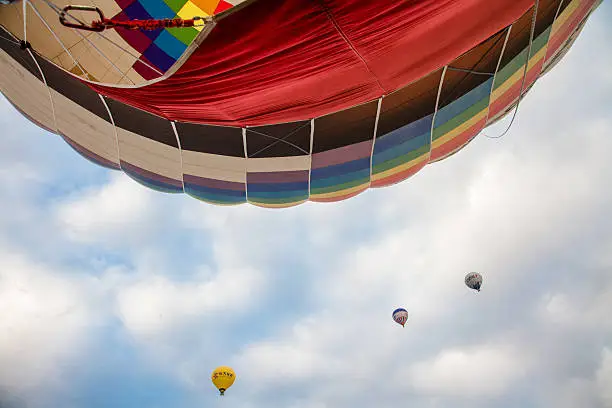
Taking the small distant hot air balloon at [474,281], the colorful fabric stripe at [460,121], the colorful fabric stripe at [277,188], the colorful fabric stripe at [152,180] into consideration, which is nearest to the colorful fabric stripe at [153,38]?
the colorful fabric stripe at [152,180]

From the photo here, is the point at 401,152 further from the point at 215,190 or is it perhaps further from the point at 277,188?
the point at 215,190

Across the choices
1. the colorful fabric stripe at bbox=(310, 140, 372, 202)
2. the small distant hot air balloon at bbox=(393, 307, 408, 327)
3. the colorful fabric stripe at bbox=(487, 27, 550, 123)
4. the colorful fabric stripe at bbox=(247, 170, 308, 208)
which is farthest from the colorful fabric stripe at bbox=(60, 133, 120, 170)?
the small distant hot air balloon at bbox=(393, 307, 408, 327)

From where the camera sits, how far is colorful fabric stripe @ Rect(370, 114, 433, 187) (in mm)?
6699

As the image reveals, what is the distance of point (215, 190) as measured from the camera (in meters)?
7.34

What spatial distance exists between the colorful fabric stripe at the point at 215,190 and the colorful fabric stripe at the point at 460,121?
2843mm

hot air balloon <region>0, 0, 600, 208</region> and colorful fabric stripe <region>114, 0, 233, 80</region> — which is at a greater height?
colorful fabric stripe <region>114, 0, 233, 80</region>

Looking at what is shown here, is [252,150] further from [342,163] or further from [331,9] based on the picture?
[331,9]

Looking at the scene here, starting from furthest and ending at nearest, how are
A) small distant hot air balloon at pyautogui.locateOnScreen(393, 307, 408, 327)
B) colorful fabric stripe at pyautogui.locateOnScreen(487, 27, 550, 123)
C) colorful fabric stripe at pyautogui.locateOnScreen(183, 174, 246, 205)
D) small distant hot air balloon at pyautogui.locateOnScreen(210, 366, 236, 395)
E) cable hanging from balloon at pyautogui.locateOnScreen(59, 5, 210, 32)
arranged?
small distant hot air balloon at pyautogui.locateOnScreen(393, 307, 408, 327) → small distant hot air balloon at pyautogui.locateOnScreen(210, 366, 236, 395) → colorful fabric stripe at pyautogui.locateOnScreen(183, 174, 246, 205) → colorful fabric stripe at pyautogui.locateOnScreen(487, 27, 550, 123) → cable hanging from balloon at pyautogui.locateOnScreen(59, 5, 210, 32)

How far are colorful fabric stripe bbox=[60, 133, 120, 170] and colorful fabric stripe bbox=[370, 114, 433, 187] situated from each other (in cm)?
376

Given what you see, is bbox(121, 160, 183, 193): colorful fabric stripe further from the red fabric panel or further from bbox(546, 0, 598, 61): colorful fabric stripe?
bbox(546, 0, 598, 61): colorful fabric stripe

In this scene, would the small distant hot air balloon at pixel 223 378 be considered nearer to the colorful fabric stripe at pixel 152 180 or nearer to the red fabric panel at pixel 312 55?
the colorful fabric stripe at pixel 152 180

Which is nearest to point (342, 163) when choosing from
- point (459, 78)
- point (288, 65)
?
point (459, 78)

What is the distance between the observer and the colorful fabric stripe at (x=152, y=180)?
7.29 metres

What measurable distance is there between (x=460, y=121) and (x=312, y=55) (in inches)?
153
